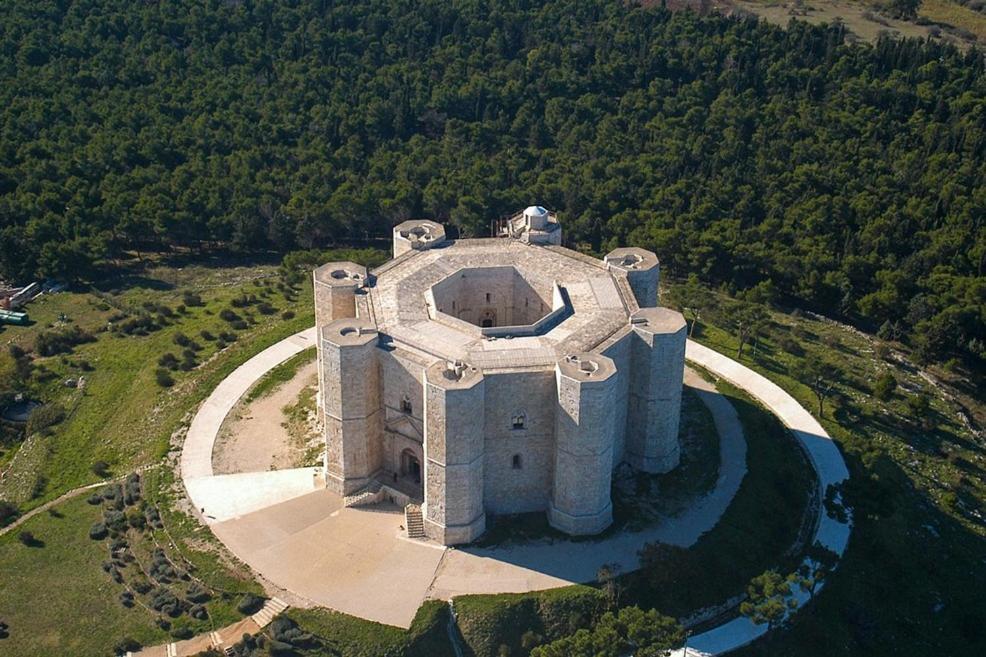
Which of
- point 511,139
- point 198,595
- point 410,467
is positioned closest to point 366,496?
point 410,467

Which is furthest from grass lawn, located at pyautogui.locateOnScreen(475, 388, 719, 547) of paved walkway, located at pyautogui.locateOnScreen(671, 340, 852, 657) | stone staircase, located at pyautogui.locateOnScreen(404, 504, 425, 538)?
paved walkway, located at pyautogui.locateOnScreen(671, 340, 852, 657)

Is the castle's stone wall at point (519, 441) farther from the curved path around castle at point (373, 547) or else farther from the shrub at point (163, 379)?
the shrub at point (163, 379)

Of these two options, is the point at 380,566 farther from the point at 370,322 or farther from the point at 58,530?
the point at 58,530

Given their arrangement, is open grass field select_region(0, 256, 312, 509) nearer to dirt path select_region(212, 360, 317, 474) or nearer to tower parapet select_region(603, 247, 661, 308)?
dirt path select_region(212, 360, 317, 474)

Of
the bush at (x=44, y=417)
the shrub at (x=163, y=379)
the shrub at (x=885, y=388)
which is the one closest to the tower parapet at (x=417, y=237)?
the shrub at (x=163, y=379)

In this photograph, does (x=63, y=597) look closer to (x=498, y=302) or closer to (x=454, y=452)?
(x=454, y=452)

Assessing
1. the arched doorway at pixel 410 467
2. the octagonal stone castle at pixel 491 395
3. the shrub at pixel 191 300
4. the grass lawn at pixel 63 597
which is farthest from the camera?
the shrub at pixel 191 300

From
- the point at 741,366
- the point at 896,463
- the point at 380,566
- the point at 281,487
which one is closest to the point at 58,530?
the point at 281,487
